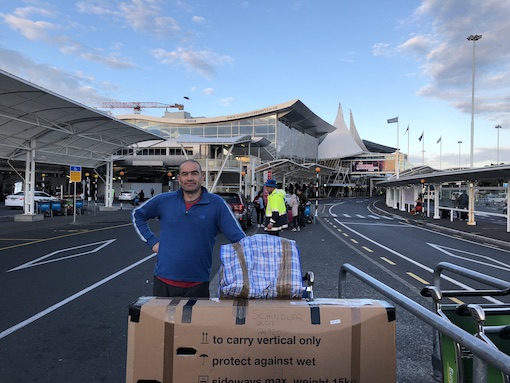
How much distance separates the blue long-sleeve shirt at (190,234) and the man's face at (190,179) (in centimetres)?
12

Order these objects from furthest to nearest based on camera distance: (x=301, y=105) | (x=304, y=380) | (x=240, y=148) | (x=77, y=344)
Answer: (x=301, y=105), (x=240, y=148), (x=77, y=344), (x=304, y=380)

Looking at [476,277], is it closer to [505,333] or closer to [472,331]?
[472,331]

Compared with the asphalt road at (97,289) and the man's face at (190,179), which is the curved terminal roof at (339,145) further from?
the man's face at (190,179)

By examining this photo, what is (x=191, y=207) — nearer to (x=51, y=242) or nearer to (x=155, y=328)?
(x=155, y=328)

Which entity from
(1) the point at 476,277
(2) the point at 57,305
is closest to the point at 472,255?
(1) the point at 476,277

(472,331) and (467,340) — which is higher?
(467,340)

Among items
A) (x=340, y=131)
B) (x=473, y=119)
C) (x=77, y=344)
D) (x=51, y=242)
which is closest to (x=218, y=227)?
(x=77, y=344)

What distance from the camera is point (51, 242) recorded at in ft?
41.7

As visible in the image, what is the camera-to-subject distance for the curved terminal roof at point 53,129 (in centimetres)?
1463

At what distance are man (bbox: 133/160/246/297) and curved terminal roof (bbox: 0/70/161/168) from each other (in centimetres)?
1176

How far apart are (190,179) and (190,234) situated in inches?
18.0

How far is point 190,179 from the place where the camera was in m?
3.32

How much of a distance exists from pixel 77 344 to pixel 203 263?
7.01 feet

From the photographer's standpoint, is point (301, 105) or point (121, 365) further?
point (301, 105)
